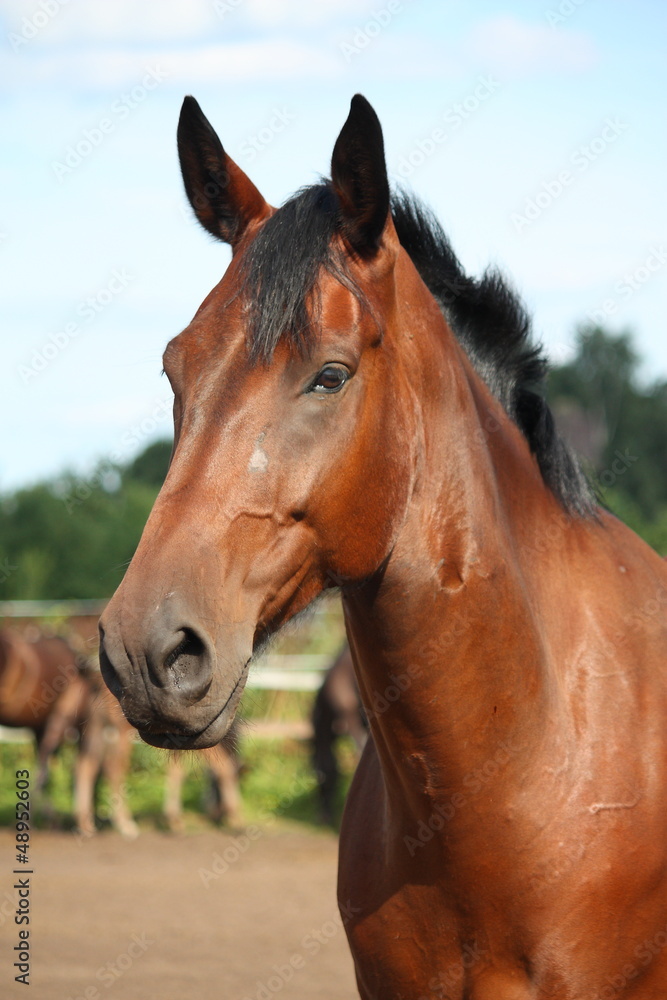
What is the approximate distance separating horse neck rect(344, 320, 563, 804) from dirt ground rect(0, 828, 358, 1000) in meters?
4.68

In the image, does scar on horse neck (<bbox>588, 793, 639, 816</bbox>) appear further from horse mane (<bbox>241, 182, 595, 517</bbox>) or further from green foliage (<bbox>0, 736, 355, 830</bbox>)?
green foliage (<bbox>0, 736, 355, 830</bbox>)

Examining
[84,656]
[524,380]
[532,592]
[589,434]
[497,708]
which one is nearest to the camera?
[497,708]

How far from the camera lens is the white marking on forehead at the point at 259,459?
85.4 inches

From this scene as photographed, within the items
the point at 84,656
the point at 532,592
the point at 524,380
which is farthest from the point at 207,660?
the point at 84,656

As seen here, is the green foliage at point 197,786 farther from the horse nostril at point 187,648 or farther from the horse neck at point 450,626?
the horse nostril at point 187,648

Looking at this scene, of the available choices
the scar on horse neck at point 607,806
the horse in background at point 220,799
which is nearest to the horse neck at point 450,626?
the scar on horse neck at point 607,806

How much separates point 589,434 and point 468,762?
55369 mm

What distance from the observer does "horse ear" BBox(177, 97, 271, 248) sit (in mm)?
2734

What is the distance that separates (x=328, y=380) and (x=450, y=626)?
0.68 metres

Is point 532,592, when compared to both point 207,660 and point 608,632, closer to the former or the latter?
point 608,632

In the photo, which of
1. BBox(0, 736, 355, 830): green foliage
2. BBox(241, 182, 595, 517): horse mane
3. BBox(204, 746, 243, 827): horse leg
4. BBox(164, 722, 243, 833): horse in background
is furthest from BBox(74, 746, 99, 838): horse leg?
BBox(241, 182, 595, 517): horse mane

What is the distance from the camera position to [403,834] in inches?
103

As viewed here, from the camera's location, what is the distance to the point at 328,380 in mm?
2254

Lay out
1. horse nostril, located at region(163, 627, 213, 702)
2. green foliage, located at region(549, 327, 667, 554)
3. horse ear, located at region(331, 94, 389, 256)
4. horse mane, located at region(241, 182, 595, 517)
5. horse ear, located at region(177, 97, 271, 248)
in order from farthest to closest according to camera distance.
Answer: green foliage, located at region(549, 327, 667, 554)
horse mane, located at region(241, 182, 595, 517)
horse ear, located at region(177, 97, 271, 248)
horse ear, located at region(331, 94, 389, 256)
horse nostril, located at region(163, 627, 213, 702)
